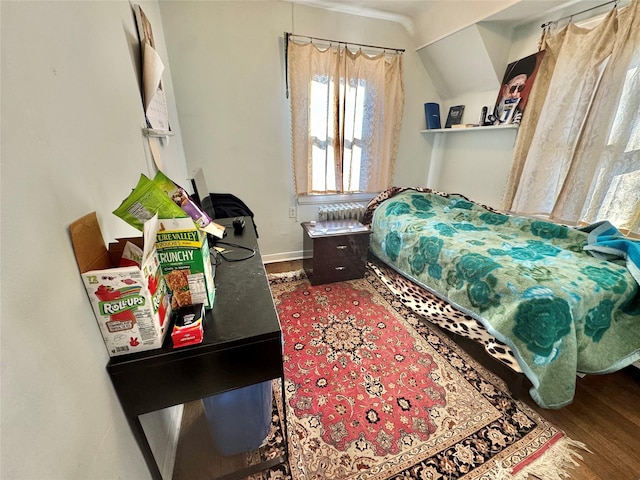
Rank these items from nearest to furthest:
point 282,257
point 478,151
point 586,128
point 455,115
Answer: point 586,128, point 478,151, point 455,115, point 282,257

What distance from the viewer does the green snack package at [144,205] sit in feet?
2.08

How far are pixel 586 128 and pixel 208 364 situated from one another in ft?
8.29

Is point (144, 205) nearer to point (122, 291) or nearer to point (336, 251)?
point (122, 291)

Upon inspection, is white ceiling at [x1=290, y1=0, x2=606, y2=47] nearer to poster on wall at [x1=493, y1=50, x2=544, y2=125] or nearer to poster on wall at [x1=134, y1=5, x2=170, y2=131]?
poster on wall at [x1=493, y1=50, x2=544, y2=125]

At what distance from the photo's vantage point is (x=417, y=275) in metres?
1.83

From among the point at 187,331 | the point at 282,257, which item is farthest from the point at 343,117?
the point at 187,331

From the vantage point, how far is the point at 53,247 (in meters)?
0.50

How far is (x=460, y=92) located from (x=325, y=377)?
294 centimetres

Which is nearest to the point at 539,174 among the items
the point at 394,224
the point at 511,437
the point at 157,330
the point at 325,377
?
the point at 394,224

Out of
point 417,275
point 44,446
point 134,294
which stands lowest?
point 417,275

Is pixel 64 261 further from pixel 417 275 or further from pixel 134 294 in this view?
pixel 417 275

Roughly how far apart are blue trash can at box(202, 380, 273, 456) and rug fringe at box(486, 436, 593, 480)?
36.8 inches

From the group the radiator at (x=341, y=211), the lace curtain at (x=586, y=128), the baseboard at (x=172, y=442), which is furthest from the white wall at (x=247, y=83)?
the baseboard at (x=172, y=442)

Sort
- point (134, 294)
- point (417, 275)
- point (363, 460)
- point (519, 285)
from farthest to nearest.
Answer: point (417, 275)
point (519, 285)
point (363, 460)
point (134, 294)
